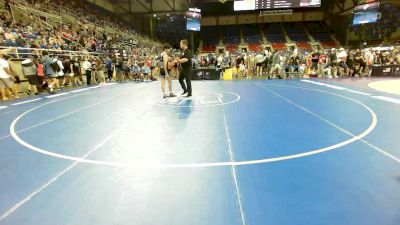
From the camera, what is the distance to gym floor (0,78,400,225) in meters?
2.21

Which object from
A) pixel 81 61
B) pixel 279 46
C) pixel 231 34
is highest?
pixel 231 34

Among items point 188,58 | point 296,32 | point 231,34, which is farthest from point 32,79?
point 296,32

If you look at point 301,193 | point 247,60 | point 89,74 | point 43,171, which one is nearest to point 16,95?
point 89,74

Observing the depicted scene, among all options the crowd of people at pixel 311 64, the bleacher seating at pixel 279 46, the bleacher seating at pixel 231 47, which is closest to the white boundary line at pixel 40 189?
the crowd of people at pixel 311 64

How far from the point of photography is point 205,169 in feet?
10.0

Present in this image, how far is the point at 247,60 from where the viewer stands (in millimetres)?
18219

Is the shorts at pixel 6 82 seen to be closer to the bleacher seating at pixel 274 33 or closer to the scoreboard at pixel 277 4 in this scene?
the scoreboard at pixel 277 4

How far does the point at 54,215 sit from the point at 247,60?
1735 centimetres

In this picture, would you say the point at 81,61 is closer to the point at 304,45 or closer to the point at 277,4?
the point at 277,4

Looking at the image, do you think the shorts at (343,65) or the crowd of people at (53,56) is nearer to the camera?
the crowd of people at (53,56)

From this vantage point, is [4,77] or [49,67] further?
[49,67]

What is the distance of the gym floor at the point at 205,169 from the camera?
7.25 feet

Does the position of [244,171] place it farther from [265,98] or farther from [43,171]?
[265,98]

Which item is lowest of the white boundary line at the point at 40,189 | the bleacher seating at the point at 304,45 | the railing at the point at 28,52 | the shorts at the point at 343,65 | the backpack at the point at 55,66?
the white boundary line at the point at 40,189
